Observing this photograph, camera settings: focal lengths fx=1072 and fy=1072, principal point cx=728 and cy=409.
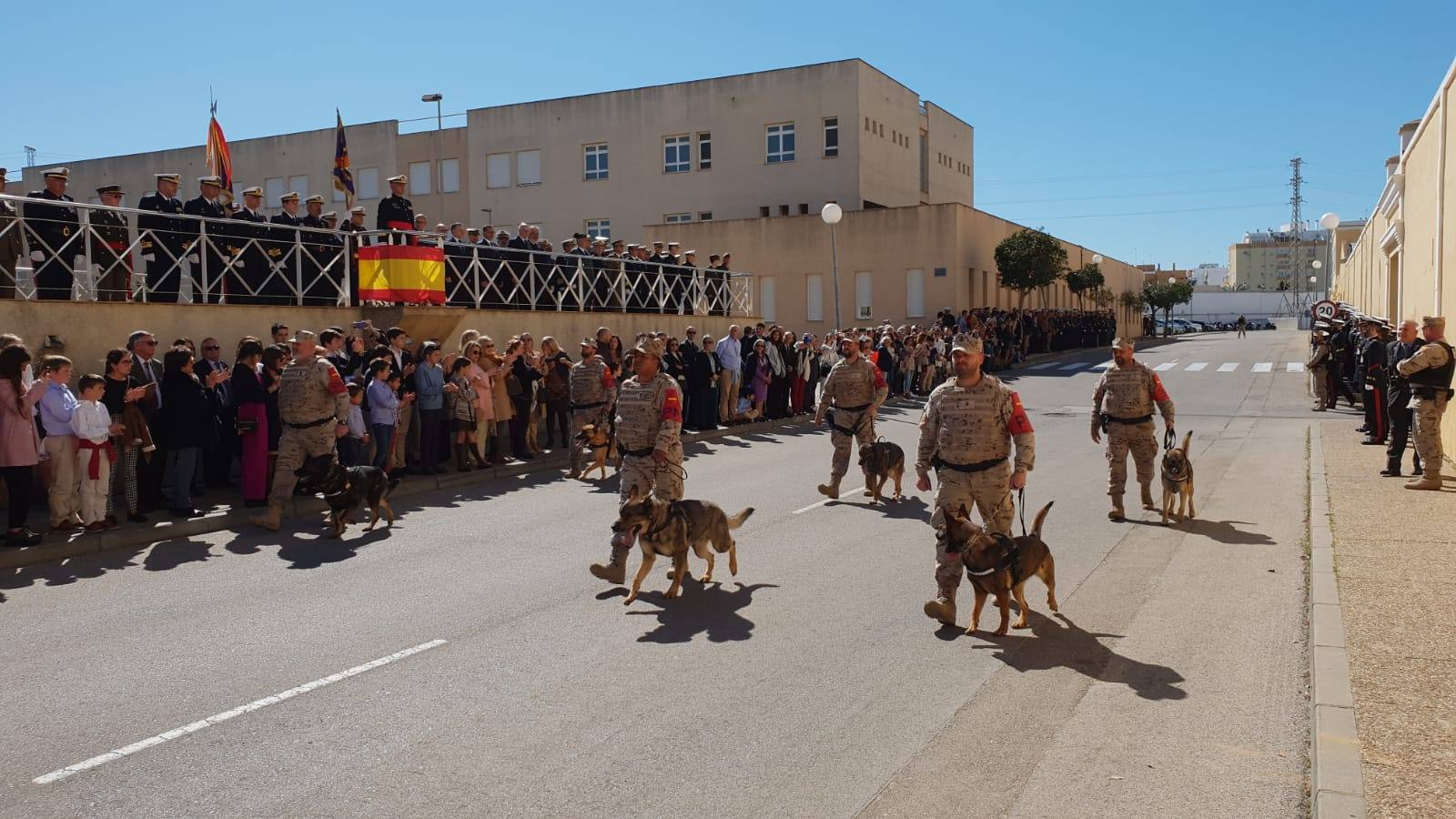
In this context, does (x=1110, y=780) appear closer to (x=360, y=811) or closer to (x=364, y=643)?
(x=360, y=811)

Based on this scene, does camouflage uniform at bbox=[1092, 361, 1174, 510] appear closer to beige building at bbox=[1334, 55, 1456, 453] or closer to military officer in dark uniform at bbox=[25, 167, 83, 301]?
beige building at bbox=[1334, 55, 1456, 453]

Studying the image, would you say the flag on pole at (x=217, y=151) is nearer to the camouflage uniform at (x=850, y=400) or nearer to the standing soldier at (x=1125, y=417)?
the camouflage uniform at (x=850, y=400)

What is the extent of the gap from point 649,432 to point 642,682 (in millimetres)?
2870

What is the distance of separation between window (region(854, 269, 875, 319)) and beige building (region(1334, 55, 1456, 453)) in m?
18.3

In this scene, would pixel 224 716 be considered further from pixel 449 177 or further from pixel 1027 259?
pixel 449 177

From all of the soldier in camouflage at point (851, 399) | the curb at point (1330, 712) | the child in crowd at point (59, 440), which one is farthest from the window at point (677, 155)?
the curb at point (1330, 712)

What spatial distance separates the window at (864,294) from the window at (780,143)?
608cm

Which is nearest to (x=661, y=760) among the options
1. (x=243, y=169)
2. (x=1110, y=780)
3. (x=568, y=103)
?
(x=1110, y=780)

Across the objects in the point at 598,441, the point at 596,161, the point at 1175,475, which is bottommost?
the point at 1175,475

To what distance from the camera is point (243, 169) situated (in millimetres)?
53312

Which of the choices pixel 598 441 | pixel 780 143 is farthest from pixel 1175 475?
pixel 780 143

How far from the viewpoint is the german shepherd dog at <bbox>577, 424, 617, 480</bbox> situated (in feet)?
40.3

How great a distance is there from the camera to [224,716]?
551 centimetres

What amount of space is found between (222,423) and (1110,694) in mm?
10229
